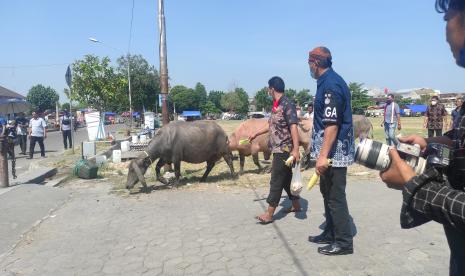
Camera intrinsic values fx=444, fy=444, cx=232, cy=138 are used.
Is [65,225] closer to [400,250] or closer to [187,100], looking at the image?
[400,250]

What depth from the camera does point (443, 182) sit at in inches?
76.8

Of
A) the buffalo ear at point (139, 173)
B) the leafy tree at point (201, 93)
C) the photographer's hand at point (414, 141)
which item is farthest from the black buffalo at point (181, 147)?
the leafy tree at point (201, 93)

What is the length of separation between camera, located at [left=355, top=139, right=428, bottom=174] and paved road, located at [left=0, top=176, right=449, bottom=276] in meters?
2.23

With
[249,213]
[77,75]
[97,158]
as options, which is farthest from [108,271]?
[77,75]

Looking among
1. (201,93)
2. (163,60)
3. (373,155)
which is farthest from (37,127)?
(201,93)

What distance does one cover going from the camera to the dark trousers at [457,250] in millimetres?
2201

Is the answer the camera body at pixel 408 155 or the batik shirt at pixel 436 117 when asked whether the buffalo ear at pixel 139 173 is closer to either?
the camera body at pixel 408 155

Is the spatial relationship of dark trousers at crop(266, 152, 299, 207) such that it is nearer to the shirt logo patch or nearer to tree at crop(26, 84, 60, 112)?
the shirt logo patch

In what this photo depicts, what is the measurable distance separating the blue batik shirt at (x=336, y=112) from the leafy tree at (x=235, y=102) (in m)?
95.2

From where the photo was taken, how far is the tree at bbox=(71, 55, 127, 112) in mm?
27641

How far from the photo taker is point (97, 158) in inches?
503

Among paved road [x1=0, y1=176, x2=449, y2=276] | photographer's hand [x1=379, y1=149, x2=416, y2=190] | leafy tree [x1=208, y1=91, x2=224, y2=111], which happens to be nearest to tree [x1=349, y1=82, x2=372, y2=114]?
leafy tree [x1=208, y1=91, x2=224, y2=111]

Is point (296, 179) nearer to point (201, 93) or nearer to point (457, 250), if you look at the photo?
point (457, 250)

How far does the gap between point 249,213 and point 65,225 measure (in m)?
2.78
